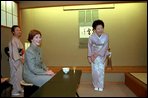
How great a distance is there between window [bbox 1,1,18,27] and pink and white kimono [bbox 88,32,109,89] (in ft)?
5.13

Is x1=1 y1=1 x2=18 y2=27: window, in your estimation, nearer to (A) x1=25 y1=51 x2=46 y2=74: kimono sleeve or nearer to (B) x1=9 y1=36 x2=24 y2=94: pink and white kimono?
(B) x1=9 y1=36 x2=24 y2=94: pink and white kimono

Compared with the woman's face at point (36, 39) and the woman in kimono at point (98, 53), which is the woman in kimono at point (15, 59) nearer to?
the woman in kimono at point (98, 53)

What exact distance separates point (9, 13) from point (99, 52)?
1.86 meters

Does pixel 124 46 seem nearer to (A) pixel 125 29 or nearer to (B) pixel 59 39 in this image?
(A) pixel 125 29

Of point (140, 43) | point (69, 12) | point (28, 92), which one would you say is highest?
point (69, 12)

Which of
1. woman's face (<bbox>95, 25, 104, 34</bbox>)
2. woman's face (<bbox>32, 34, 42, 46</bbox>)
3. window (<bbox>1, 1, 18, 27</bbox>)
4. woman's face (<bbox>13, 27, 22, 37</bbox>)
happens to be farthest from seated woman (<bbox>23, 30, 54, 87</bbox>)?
window (<bbox>1, 1, 18, 27</bbox>)

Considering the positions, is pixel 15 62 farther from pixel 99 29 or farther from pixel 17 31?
pixel 99 29

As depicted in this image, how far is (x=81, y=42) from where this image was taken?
5.11 meters

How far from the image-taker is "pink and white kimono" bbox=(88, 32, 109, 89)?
3320 mm

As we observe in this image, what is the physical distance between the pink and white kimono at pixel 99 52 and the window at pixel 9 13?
1562 millimetres

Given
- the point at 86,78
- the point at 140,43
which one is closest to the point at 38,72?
the point at 86,78

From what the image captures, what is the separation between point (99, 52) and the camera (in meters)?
3.34

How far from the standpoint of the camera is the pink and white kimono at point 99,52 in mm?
3320

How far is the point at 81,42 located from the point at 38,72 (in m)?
3.22
